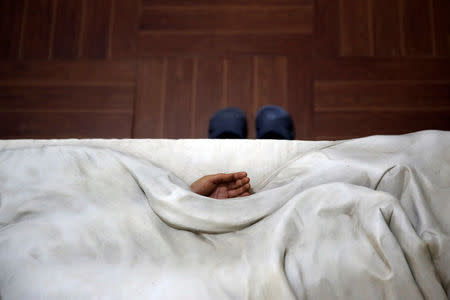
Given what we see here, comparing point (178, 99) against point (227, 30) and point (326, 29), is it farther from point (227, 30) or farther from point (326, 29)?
point (326, 29)

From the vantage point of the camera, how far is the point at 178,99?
2307 mm

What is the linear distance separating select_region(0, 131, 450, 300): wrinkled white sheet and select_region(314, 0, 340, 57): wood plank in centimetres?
96

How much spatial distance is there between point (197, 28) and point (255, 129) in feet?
1.82

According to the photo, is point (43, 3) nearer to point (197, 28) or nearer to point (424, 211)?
point (197, 28)

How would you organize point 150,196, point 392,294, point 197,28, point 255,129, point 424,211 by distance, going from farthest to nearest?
point 197,28, point 255,129, point 150,196, point 424,211, point 392,294

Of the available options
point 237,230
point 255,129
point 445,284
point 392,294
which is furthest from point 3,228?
point 255,129

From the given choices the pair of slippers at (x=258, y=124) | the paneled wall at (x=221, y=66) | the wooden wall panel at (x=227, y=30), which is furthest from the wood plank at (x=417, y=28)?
the pair of slippers at (x=258, y=124)

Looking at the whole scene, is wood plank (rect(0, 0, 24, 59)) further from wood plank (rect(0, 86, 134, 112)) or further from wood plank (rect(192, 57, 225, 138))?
wood plank (rect(192, 57, 225, 138))

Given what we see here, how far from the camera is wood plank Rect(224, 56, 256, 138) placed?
2.27 m

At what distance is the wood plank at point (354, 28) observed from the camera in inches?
92.1

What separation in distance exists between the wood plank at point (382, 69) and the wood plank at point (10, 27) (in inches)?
54.7

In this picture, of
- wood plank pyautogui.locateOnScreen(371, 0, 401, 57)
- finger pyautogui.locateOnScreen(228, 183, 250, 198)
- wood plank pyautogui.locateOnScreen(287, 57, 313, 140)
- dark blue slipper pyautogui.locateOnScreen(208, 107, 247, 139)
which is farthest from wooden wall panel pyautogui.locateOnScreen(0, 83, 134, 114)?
wood plank pyautogui.locateOnScreen(371, 0, 401, 57)

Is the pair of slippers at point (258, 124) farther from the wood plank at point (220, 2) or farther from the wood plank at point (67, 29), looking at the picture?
the wood plank at point (67, 29)

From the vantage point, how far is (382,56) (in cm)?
232
